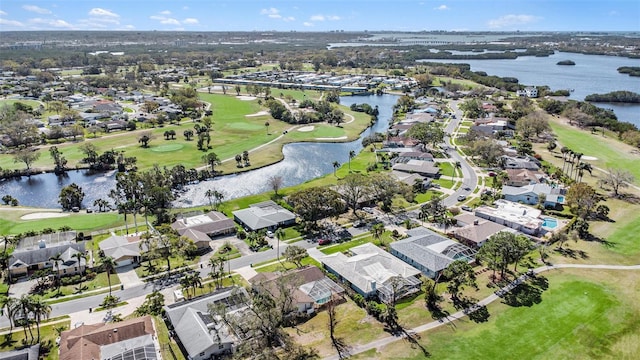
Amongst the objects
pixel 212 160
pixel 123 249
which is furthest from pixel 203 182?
pixel 123 249

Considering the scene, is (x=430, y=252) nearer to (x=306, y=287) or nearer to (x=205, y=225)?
(x=306, y=287)

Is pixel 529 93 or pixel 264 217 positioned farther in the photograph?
pixel 529 93

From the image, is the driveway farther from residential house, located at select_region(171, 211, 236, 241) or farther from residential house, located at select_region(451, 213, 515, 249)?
residential house, located at select_region(451, 213, 515, 249)

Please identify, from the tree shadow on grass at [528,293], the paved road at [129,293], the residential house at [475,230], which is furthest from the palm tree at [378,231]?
the tree shadow on grass at [528,293]

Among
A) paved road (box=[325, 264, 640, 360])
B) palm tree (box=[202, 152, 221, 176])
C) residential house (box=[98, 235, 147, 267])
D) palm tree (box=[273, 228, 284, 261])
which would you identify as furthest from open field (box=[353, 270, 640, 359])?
palm tree (box=[202, 152, 221, 176])

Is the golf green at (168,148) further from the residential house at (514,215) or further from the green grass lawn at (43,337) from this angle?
the residential house at (514,215)

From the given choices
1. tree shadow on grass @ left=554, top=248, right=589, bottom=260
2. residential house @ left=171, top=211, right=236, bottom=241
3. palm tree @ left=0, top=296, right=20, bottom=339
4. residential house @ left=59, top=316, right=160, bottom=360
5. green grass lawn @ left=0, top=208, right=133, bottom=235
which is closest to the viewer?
residential house @ left=59, top=316, right=160, bottom=360

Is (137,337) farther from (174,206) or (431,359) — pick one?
(174,206)
